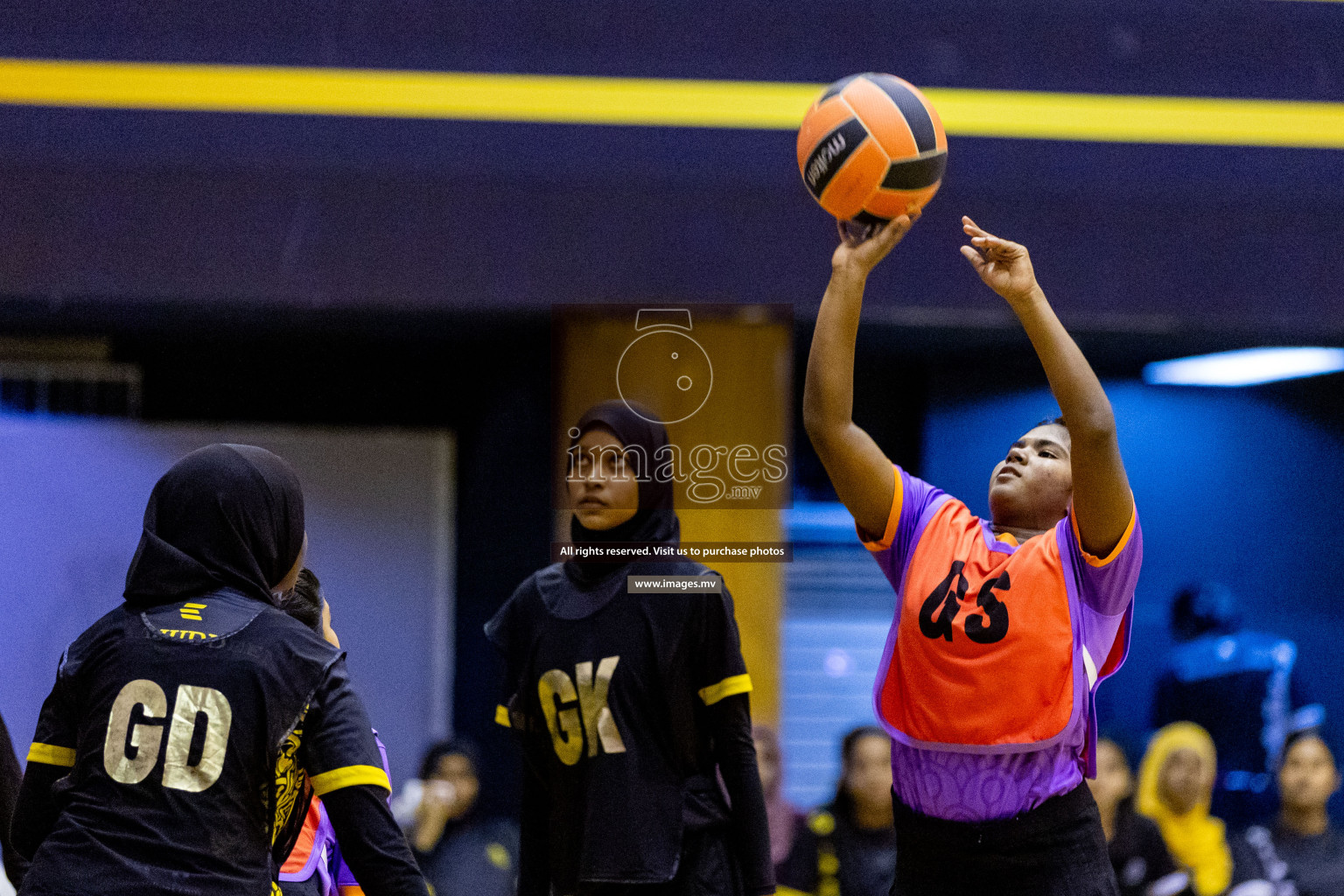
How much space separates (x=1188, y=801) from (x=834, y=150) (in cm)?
408

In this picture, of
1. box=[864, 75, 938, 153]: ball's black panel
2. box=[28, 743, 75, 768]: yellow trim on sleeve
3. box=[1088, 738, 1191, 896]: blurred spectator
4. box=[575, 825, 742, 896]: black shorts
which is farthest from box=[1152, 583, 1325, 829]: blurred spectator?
box=[28, 743, 75, 768]: yellow trim on sleeve

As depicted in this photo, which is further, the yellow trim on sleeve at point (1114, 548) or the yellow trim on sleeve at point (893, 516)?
the yellow trim on sleeve at point (893, 516)

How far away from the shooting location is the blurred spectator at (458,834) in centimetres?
538

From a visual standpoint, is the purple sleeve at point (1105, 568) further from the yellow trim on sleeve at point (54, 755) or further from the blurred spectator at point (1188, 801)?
the blurred spectator at point (1188, 801)

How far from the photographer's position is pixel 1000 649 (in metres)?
2.80

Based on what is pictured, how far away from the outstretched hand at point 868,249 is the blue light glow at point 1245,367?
385 centimetres

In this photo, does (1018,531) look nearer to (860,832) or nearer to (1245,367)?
(860,832)

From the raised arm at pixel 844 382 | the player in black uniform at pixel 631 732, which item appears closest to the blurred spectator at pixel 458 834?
the player in black uniform at pixel 631 732

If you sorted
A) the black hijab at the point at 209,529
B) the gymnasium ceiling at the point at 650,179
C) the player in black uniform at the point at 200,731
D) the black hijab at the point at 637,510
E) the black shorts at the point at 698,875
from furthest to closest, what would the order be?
the gymnasium ceiling at the point at 650,179, the black hijab at the point at 637,510, the black shorts at the point at 698,875, the black hijab at the point at 209,529, the player in black uniform at the point at 200,731

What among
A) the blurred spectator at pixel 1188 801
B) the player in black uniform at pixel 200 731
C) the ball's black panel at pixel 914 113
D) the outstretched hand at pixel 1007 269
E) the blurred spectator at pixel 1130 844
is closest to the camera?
the player in black uniform at pixel 200 731

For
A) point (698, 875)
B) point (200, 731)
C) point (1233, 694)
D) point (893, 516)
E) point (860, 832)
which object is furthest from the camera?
point (1233, 694)

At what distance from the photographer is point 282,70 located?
583 centimetres

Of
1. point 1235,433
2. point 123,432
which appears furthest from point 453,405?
point 1235,433

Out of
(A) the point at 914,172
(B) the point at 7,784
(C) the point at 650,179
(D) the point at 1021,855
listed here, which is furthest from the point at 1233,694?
(B) the point at 7,784
